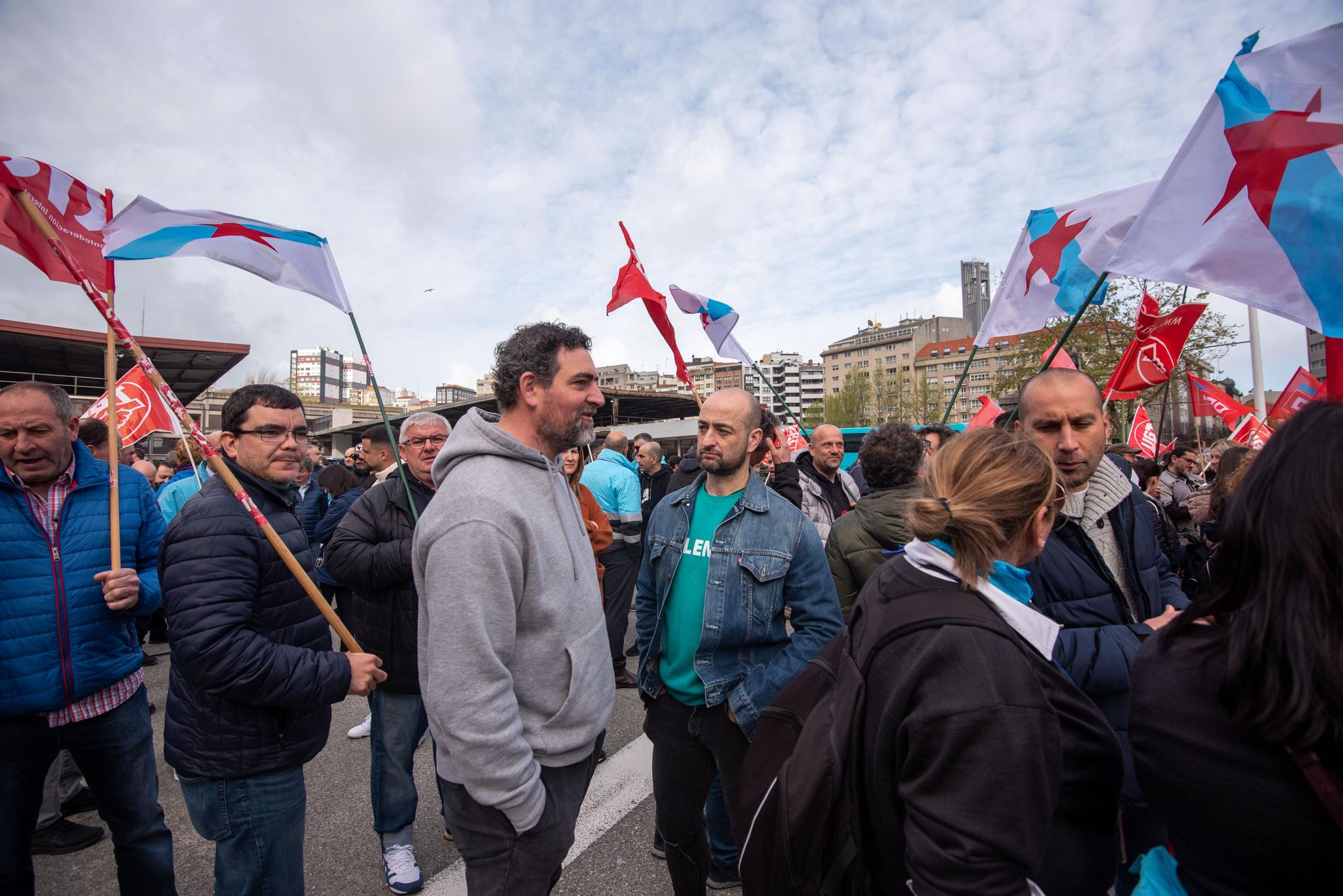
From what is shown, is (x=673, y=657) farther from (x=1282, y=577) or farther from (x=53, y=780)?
(x=53, y=780)

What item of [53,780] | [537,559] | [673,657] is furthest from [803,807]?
[53,780]

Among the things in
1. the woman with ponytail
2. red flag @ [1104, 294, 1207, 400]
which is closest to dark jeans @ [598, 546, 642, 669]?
the woman with ponytail

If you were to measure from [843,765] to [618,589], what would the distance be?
449 centimetres

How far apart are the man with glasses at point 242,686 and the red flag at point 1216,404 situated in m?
12.3

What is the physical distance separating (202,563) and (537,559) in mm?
1098

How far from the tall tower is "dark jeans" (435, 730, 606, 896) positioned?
126264 millimetres

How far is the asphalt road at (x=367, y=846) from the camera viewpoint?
283 centimetres

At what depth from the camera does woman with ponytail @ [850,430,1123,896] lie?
1092mm

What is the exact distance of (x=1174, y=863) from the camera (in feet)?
3.75

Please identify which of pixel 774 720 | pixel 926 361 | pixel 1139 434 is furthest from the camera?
pixel 926 361

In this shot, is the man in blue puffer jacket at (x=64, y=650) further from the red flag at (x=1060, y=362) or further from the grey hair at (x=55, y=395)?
the red flag at (x=1060, y=362)

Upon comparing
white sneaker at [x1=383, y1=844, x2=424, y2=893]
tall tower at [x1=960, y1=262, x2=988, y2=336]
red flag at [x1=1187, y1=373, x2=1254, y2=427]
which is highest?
tall tower at [x1=960, y1=262, x2=988, y2=336]

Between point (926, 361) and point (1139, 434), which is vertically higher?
point (926, 361)

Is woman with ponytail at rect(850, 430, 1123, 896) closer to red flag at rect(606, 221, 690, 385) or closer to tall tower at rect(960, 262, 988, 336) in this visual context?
red flag at rect(606, 221, 690, 385)
